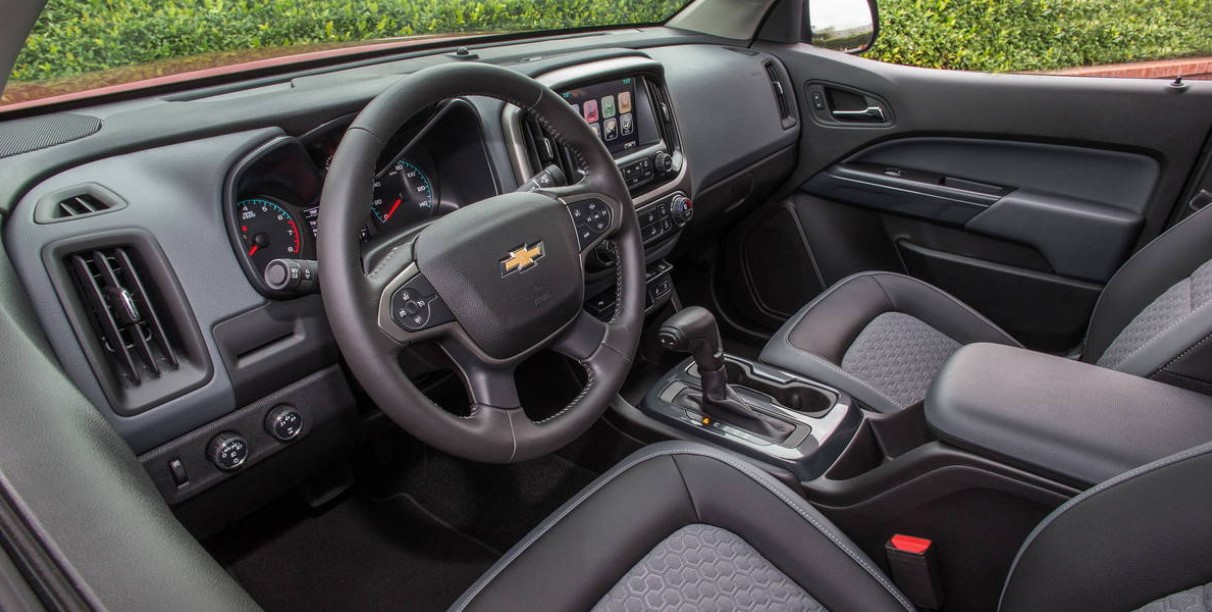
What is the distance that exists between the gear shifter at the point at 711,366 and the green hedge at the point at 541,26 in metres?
0.97

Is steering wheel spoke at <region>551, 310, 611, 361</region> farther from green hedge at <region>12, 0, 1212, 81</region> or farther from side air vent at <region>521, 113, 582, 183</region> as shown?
green hedge at <region>12, 0, 1212, 81</region>

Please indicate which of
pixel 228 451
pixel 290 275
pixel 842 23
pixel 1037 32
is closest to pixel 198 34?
pixel 290 275

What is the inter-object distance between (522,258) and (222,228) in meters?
0.44

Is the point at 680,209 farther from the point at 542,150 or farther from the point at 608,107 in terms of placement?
the point at 542,150

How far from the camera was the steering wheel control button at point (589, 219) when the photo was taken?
4.41 ft

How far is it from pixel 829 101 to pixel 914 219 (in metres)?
0.44

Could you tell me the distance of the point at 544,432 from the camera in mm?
1189

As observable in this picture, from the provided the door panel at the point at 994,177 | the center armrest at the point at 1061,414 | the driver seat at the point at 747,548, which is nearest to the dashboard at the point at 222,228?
the driver seat at the point at 747,548

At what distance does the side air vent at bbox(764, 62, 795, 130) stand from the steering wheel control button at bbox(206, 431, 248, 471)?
5.87 ft

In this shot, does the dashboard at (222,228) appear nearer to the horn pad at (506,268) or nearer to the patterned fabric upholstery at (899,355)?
the horn pad at (506,268)

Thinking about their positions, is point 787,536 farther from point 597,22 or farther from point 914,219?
point 597,22

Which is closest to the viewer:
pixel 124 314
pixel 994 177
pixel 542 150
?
pixel 124 314

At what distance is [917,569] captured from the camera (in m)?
1.26

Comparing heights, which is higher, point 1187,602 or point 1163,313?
point 1187,602
